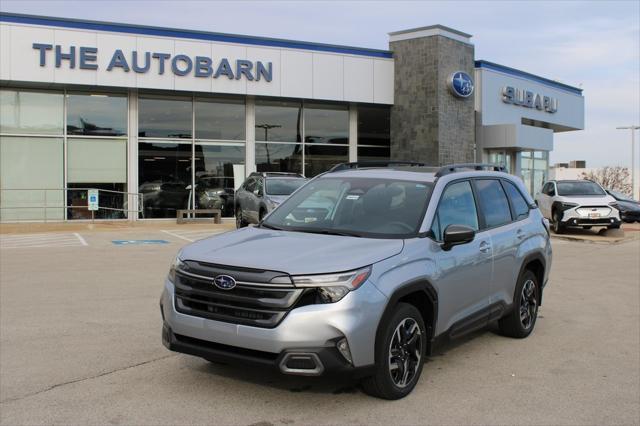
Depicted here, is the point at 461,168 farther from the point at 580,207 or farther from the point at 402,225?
the point at 580,207

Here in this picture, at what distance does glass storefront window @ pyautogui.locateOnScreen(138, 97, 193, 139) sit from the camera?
22797 millimetres

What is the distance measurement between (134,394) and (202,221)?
18.4 meters

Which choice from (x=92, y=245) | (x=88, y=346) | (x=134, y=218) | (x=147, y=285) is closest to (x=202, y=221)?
(x=134, y=218)

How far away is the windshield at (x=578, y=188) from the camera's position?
19.7 meters

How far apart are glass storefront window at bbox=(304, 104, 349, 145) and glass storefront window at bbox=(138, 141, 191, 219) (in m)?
4.96

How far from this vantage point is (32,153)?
21.6 meters

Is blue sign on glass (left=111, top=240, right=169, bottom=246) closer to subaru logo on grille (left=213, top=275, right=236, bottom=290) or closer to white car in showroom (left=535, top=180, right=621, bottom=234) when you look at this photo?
white car in showroom (left=535, top=180, right=621, bottom=234)

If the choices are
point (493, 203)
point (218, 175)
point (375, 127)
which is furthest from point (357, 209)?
point (375, 127)

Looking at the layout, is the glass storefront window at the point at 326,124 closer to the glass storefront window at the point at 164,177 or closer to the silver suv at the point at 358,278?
the glass storefront window at the point at 164,177

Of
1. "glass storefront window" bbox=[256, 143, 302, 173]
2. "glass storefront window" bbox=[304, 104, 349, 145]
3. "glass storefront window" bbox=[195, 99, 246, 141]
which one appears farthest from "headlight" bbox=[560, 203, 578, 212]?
"glass storefront window" bbox=[195, 99, 246, 141]

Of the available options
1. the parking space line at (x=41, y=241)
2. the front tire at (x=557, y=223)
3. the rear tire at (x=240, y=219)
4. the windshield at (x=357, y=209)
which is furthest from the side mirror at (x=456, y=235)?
the front tire at (x=557, y=223)

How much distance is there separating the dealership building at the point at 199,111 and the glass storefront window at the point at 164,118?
41 millimetres

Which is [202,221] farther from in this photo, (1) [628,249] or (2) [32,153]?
(1) [628,249]

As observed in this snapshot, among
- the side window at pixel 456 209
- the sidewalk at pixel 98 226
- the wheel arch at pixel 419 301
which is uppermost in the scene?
the side window at pixel 456 209
